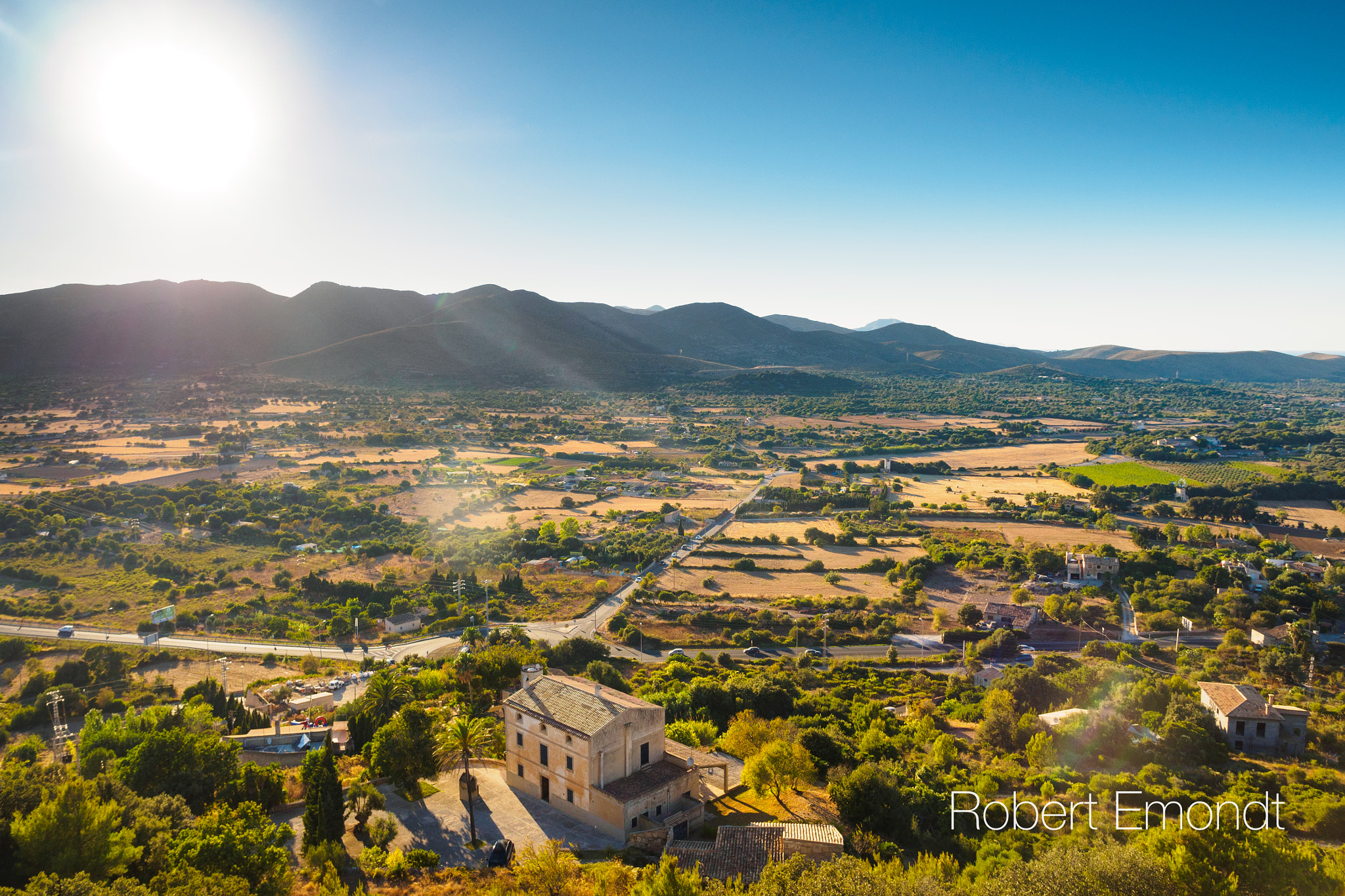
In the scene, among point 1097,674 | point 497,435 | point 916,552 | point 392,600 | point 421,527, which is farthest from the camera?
point 497,435

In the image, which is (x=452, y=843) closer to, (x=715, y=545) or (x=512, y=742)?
(x=512, y=742)


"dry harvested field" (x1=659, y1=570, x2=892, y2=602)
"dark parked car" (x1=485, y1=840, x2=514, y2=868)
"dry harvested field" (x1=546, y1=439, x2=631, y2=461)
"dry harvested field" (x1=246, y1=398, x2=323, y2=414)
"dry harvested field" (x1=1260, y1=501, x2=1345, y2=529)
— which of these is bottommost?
"dry harvested field" (x1=659, y1=570, x2=892, y2=602)

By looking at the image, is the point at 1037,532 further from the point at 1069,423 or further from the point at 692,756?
the point at 1069,423

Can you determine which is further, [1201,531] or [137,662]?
[1201,531]

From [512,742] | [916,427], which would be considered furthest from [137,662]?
[916,427]

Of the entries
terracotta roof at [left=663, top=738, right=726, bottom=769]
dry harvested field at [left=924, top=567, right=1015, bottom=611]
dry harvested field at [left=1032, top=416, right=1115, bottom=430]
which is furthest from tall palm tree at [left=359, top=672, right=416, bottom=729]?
dry harvested field at [left=1032, top=416, right=1115, bottom=430]

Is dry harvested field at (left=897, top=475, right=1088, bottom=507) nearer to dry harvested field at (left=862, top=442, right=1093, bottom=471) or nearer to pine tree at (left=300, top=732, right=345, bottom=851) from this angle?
dry harvested field at (left=862, top=442, right=1093, bottom=471)
